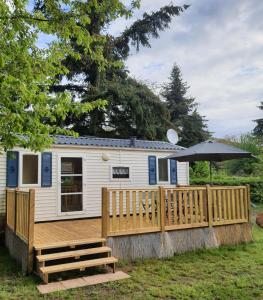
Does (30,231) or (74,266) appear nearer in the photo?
(74,266)

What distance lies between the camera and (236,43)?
36.4 feet

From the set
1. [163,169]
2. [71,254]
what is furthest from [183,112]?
[71,254]

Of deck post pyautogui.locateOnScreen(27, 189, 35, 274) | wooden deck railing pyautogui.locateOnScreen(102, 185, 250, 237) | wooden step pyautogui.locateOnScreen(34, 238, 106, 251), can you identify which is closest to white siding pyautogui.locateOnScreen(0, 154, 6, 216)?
deck post pyautogui.locateOnScreen(27, 189, 35, 274)

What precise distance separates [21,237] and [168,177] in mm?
5381

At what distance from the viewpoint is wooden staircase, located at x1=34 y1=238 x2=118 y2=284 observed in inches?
180

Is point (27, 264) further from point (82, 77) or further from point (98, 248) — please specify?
point (82, 77)

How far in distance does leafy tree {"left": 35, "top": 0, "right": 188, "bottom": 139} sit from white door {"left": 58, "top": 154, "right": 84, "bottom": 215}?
8583 millimetres

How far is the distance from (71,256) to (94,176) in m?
3.92

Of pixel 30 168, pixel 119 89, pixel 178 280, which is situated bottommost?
pixel 178 280

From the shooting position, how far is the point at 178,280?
455cm

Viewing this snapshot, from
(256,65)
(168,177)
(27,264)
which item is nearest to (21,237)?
(27,264)

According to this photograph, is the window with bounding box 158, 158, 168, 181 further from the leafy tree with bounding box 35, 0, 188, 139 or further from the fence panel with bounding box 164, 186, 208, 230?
the leafy tree with bounding box 35, 0, 188, 139

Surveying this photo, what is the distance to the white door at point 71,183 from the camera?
8.21 m

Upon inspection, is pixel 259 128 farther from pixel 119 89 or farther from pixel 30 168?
pixel 30 168
